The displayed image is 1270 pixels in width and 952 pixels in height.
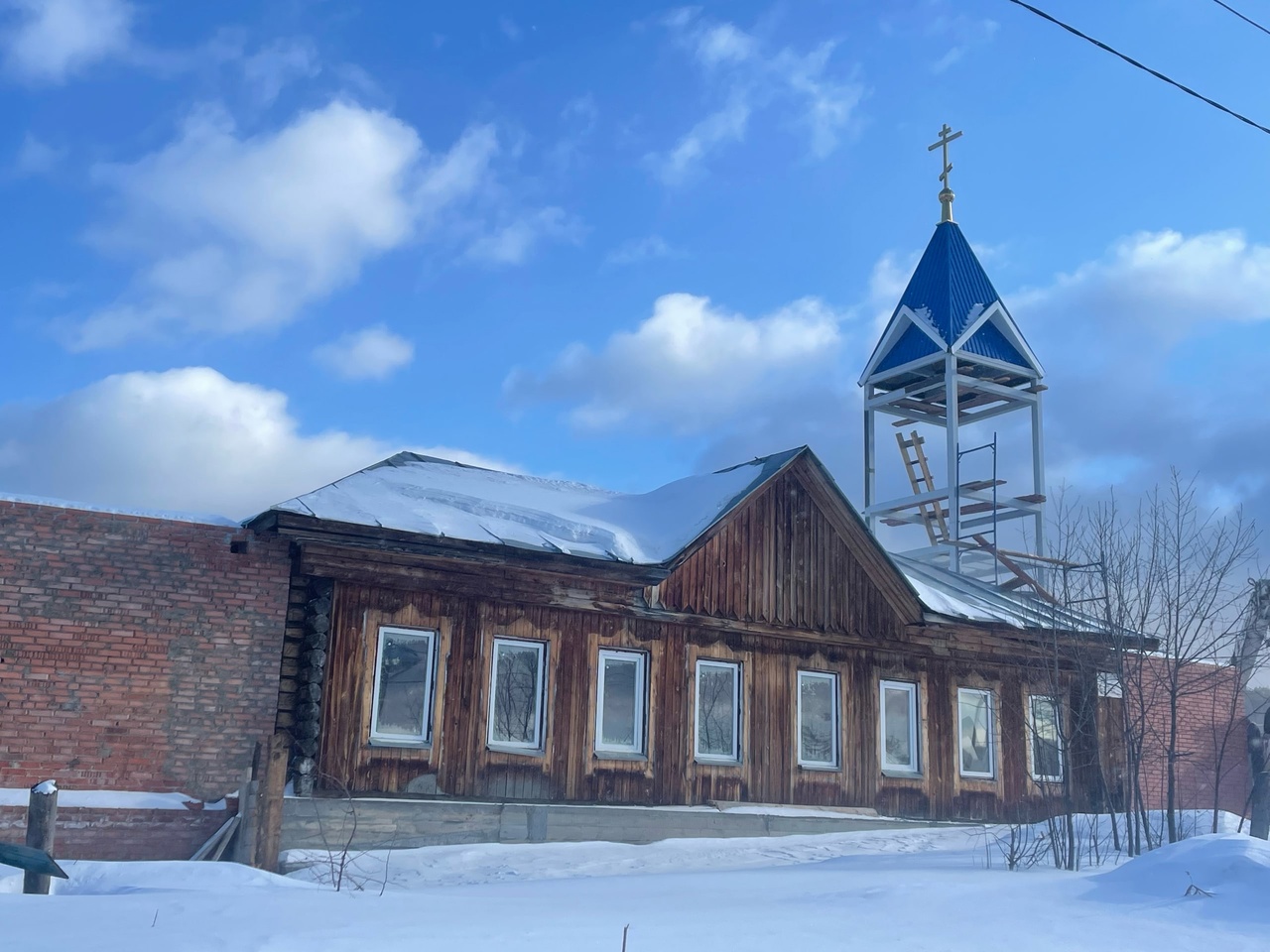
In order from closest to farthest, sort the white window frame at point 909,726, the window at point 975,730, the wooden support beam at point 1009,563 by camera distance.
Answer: the white window frame at point 909,726 → the window at point 975,730 → the wooden support beam at point 1009,563

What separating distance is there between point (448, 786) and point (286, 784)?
5.72ft

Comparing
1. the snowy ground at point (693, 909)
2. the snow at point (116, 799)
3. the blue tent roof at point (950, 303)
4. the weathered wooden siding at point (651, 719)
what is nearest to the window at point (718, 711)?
the weathered wooden siding at point (651, 719)

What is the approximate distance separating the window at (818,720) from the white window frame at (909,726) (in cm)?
74

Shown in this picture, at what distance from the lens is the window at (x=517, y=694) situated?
13852mm

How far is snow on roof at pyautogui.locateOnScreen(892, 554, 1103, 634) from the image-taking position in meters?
16.9

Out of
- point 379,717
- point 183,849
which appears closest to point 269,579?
point 379,717

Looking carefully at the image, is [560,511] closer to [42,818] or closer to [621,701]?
[621,701]

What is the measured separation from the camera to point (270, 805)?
11172 millimetres

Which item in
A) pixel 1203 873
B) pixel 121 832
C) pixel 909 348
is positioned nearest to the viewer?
pixel 1203 873

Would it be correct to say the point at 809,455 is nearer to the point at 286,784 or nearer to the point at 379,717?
the point at 379,717

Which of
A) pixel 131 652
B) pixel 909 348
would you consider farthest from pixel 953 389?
pixel 131 652

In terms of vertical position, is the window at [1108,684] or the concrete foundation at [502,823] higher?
the window at [1108,684]

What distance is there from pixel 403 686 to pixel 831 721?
6208 millimetres

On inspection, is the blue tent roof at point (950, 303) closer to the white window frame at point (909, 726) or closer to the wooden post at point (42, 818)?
the white window frame at point (909, 726)
